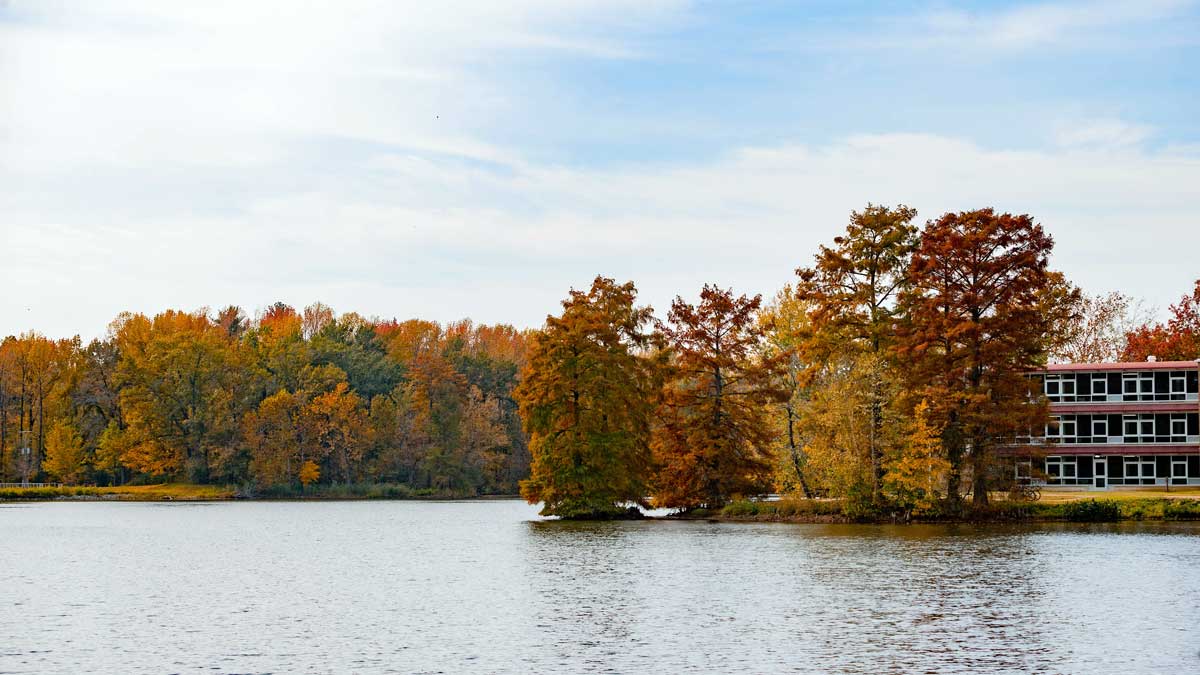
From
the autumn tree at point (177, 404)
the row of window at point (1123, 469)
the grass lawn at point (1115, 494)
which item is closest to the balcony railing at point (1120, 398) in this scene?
the row of window at point (1123, 469)

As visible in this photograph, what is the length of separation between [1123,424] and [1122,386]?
8.56 feet

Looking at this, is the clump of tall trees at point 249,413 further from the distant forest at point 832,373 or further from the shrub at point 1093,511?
the shrub at point 1093,511

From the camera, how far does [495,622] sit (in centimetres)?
3716

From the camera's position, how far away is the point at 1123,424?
3629 inches

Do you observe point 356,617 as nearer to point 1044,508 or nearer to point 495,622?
point 495,622

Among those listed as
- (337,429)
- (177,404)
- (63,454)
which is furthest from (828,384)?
Result: (63,454)

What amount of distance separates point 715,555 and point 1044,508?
1056 inches

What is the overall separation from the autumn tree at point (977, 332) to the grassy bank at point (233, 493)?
3246 inches

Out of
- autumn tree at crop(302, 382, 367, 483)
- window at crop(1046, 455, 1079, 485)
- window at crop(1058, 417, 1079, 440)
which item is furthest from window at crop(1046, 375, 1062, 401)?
autumn tree at crop(302, 382, 367, 483)

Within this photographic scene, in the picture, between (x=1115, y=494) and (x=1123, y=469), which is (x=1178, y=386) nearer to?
(x=1123, y=469)

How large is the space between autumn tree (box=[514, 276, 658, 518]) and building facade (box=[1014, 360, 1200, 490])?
2634 centimetres

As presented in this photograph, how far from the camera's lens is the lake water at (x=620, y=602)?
30719 millimetres

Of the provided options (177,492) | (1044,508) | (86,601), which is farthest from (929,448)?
(177,492)

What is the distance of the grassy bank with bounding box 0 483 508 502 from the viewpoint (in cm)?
14100
